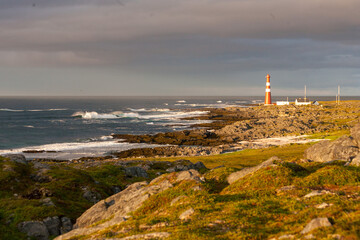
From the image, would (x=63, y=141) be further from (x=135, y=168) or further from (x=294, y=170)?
(x=294, y=170)

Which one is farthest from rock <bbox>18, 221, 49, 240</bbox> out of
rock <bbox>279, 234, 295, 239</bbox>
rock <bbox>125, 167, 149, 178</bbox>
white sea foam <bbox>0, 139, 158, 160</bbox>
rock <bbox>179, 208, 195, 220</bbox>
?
white sea foam <bbox>0, 139, 158, 160</bbox>

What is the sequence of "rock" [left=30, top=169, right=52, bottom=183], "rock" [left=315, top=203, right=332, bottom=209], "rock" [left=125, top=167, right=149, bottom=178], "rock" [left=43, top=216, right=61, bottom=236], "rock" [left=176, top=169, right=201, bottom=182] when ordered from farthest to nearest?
1. "rock" [left=125, top=167, right=149, bottom=178]
2. "rock" [left=30, top=169, right=52, bottom=183]
3. "rock" [left=176, top=169, right=201, bottom=182]
4. "rock" [left=43, top=216, right=61, bottom=236]
5. "rock" [left=315, top=203, right=332, bottom=209]

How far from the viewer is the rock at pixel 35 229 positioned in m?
17.8

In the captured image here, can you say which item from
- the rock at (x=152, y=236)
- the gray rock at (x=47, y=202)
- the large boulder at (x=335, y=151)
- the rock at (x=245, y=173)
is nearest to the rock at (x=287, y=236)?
the rock at (x=152, y=236)

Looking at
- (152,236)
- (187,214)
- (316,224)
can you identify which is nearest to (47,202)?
(187,214)

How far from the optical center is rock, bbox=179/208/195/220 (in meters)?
13.3

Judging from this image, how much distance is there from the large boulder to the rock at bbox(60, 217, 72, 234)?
70.3 ft

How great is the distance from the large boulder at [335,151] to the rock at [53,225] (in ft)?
72.6

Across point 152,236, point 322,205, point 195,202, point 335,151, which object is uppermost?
point 322,205

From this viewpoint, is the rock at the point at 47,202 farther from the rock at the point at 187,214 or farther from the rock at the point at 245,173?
the rock at the point at 245,173

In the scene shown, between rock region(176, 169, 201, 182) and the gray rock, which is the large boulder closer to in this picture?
rock region(176, 169, 201, 182)

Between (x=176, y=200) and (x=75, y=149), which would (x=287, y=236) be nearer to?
(x=176, y=200)

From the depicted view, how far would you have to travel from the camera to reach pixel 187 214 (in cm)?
1352

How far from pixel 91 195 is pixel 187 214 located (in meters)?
14.5
